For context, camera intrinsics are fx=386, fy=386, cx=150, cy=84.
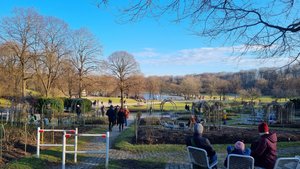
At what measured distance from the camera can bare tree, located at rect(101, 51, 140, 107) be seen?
66.6 metres

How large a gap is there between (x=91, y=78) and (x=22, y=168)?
4826 centimetres

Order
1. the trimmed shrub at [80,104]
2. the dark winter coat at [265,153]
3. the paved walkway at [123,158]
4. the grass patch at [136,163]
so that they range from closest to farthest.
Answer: the dark winter coat at [265,153] → the grass patch at [136,163] → the paved walkway at [123,158] → the trimmed shrub at [80,104]

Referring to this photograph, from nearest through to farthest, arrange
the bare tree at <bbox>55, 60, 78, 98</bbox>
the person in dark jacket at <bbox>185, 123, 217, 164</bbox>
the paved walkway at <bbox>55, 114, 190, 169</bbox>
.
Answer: the person in dark jacket at <bbox>185, 123, 217, 164</bbox> → the paved walkway at <bbox>55, 114, 190, 169</bbox> → the bare tree at <bbox>55, 60, 78, 98</bbox>

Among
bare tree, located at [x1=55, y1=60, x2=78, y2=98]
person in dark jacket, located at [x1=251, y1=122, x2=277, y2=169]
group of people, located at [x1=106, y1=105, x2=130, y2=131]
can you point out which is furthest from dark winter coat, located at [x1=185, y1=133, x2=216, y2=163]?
bare tree, located at [x1=55, y1=60, x2=78, y2=98]

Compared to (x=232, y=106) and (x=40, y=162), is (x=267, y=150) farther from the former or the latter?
(x=232, y=106)

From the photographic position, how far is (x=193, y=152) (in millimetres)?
7527

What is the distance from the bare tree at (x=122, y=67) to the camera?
66625 millimetres

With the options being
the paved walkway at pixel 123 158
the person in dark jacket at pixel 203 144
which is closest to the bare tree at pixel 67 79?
the paved walkway at pixel 123 158

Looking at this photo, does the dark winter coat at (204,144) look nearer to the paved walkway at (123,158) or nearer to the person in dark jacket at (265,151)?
the person in dark jacket at (265,151)

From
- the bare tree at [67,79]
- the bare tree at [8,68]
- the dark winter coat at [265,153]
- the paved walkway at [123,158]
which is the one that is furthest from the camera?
the bare tree at [67,79]

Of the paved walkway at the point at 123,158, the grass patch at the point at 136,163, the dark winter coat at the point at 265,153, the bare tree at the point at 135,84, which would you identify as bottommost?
the paved walkway at the point at 123,158

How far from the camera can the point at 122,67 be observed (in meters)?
68.2

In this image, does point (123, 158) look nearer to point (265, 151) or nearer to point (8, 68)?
point (265, 151)

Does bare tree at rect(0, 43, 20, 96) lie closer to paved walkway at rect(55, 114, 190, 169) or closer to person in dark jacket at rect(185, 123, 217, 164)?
paved walkway at rect(55, 114, 190, 169)
